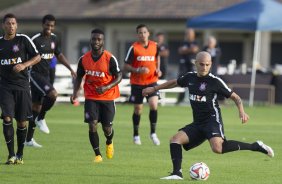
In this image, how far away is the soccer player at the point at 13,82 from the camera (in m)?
14.0

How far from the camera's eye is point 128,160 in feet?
48.6

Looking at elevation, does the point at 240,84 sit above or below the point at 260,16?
below

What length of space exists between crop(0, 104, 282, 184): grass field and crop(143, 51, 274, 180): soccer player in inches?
17.6

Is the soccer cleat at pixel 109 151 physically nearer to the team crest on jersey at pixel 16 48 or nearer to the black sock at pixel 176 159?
the team crest on jersey at pixel 16 48

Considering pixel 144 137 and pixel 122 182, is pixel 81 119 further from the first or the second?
pixel 122 182

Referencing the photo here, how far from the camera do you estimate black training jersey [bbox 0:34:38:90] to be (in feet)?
46.0

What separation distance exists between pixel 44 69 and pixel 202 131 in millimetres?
5354

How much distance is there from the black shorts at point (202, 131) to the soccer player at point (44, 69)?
14.6 feet

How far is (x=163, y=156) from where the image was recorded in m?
15.6

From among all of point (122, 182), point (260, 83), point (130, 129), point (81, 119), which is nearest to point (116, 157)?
point (122, 182)

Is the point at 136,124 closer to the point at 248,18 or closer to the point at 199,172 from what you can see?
the point at 199,172

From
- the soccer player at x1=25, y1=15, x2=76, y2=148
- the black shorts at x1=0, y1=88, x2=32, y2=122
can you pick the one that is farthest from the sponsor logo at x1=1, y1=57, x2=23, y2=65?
the soccer player at x1=25, y1=15, x2=76, y2=148

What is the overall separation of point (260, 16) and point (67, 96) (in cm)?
717

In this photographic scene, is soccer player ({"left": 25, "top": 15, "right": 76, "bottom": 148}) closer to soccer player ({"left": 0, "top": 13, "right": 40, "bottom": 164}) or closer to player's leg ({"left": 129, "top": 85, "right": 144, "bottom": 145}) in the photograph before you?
player's leg ({"left": 129, "top": 85, "right": 144, "bottom": 145})
